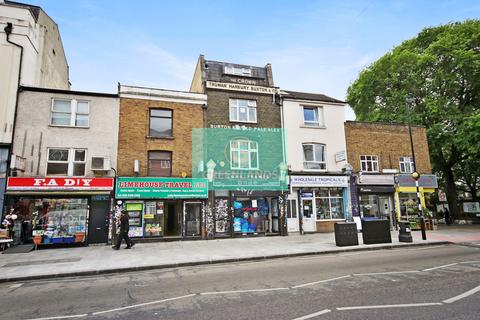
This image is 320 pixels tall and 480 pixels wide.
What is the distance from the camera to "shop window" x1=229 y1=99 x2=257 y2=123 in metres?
19.1

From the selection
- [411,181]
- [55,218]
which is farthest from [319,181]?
[55,218]

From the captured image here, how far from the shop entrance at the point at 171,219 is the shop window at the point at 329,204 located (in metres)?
9.38

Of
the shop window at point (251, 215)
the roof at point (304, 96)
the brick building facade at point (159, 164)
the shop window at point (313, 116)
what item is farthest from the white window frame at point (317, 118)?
the brick building facade at point (159, 164)

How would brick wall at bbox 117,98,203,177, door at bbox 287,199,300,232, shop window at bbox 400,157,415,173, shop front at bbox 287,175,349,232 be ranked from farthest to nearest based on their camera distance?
shop window at bbox 400,157,415,173 → shop front at bbox 287,175,349,232 → door at bbox 287,199,300,232 → brick wall at bbox 117,98,203,177

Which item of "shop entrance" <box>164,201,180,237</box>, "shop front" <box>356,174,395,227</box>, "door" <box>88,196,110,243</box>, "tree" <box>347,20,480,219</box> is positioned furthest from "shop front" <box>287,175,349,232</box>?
"door" <box>88,196,110,243</box>

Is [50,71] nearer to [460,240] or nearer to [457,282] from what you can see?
[457,282]

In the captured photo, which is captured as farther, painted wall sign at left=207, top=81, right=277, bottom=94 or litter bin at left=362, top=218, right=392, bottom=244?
painted wall sign at left=207, top=81, right=277, bottom=94

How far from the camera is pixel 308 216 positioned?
1916 centimetres

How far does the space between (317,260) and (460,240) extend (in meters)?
9.47

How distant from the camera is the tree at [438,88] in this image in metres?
22.0

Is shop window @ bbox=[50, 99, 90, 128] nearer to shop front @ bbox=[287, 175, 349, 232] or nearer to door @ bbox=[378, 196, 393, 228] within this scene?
shop front @ bbox=[287, 175, 349, 232]

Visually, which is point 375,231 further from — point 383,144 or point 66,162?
point 66,162

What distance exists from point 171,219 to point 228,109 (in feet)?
26.0

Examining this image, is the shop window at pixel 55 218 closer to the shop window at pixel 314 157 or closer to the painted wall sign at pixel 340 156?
the shop window at pixel 314 157
